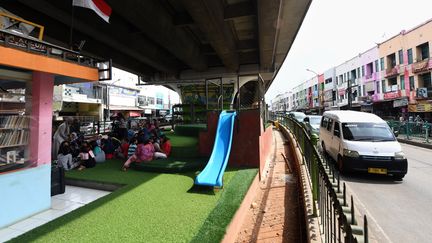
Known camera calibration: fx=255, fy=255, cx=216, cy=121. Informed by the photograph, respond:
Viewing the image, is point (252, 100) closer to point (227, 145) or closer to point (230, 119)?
point (230, 119)

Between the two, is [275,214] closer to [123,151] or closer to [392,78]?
[123,151]

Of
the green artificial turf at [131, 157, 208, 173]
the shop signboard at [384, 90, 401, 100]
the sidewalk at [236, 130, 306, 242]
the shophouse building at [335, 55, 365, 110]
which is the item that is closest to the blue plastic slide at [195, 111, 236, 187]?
the green artificial turf at [131, 157, 208, 173]

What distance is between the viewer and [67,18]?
9320 mm

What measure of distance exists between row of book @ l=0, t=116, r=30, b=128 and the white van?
26.1 ft

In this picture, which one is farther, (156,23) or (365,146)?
(156,23)

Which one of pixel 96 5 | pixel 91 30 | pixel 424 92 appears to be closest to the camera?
pixel 96 5

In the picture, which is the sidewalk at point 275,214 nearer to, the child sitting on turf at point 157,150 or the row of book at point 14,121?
the child sitting on turf at point 157,150

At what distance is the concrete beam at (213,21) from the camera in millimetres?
8164

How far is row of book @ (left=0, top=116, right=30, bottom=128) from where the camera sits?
4.25m

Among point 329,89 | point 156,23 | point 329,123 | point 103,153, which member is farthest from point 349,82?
point 103,153

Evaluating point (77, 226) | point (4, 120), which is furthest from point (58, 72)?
point (77, 226)

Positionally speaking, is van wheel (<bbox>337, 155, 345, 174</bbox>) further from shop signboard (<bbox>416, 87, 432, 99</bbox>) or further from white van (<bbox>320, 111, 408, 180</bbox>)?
shop signboard (<bbox>416, 87, 432, 99</bbox>)

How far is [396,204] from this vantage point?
5.57 metres

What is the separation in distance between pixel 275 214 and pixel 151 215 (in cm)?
254
